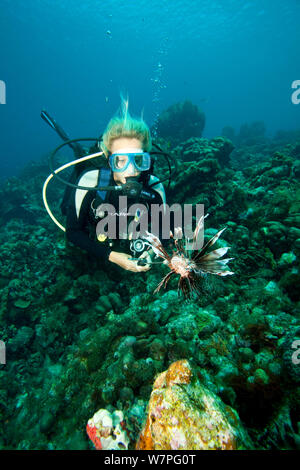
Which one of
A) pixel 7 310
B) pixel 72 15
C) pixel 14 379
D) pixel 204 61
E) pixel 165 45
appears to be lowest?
pixel 14 379

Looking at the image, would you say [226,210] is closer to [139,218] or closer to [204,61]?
[139,218]

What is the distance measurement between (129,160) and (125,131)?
0.47m

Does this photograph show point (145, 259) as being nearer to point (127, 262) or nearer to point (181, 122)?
point (127, 262)

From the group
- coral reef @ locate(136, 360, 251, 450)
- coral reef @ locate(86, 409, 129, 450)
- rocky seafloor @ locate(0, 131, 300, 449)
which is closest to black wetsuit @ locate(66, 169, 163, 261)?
rocky seafloor @ locate(0, 131, 300, 449)

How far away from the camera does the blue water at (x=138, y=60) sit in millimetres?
48812

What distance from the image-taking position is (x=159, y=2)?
45500mm

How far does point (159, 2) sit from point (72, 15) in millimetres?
23009

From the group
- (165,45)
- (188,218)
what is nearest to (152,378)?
(188,218)

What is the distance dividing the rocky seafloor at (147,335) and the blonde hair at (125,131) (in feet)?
7.95

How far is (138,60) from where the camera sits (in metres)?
85.5

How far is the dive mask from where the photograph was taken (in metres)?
3.29

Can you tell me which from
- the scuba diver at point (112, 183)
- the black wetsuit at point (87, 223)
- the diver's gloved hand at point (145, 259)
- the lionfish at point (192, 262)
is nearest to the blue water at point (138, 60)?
the scuba diver at point (112, 183)

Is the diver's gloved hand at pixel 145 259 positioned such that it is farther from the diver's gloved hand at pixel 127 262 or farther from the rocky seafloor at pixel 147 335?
the rocky seafloor at pixel 147 335

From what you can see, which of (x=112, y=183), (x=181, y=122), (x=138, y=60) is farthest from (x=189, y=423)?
(x=138, y=60)
